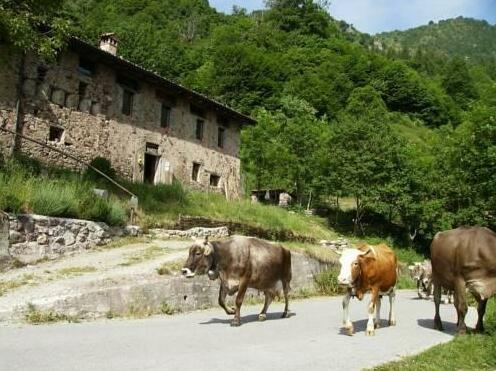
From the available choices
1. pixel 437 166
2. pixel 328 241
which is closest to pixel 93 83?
pixel 328 241

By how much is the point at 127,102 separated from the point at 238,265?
22157 mm

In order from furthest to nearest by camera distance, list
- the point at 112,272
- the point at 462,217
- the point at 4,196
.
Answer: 1. the point at 462,217
2. the point at 4,196
3. the point at 112,272

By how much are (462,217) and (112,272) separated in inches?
1409

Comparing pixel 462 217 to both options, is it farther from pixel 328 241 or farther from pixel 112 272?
pixel 112 272

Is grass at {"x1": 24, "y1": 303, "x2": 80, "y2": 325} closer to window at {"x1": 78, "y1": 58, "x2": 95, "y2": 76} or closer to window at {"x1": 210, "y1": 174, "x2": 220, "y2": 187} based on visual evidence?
window at {"x1": 78, "y1": 58, "x2": 95, "y2": 76}

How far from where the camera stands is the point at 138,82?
3209 centimetres

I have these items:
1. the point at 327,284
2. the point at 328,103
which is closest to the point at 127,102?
the point at 327,284

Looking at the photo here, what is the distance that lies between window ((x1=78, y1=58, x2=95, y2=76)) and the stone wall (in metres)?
13.4

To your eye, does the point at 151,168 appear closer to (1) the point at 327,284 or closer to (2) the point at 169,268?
(1) the point at 327,284

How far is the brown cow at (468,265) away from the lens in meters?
10.6

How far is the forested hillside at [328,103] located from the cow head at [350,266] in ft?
42.6

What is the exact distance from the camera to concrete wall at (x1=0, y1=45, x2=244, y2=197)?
26.0m

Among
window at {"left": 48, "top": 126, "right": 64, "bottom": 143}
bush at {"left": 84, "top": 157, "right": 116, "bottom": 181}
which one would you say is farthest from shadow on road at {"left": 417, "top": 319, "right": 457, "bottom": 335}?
window at {"left": 48, "top": 126, "right": 64, "bottom": 143}

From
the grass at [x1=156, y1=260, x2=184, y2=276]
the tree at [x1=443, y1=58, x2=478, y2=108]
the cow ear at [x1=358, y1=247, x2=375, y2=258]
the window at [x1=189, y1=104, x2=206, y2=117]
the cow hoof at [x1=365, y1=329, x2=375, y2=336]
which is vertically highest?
the tree at [x1=443, y1=58, x2=478, y2=108]
